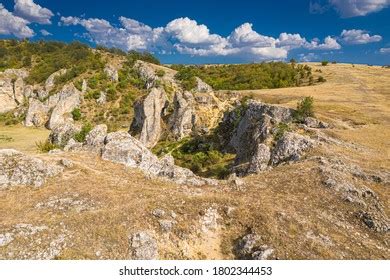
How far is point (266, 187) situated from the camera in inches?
931

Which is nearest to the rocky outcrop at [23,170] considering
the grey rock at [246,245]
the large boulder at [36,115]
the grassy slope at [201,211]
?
the grassy slope at [201,211]

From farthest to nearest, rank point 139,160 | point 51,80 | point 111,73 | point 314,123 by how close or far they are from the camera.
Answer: point 111,73, point 51,80, point 314,123, point 139,160

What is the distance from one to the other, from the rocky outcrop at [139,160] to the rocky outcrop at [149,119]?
40.6 meters

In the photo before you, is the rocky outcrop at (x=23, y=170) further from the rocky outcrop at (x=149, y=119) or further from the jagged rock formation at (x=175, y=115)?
the rocky outcrop at (x=149, y=119)

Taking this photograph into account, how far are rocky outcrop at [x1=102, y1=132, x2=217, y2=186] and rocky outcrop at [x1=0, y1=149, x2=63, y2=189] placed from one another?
177 inches

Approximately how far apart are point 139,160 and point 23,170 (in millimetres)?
7846

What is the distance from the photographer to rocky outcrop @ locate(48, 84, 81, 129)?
85812 millimetres

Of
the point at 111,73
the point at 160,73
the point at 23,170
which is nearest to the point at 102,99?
the point at 111,73

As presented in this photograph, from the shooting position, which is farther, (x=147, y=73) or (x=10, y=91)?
(x=147, y=73)

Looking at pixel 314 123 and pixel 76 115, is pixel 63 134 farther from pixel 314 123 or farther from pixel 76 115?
pixel 76 115

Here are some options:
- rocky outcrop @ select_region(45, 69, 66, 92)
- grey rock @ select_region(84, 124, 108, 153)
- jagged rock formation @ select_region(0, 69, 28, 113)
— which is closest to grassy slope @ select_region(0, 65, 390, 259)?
grey rock @ select_region(84, 124, 108, 153)

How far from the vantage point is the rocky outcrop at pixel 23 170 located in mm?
21438

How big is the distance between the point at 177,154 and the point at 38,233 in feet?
143

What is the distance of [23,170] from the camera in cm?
2192
